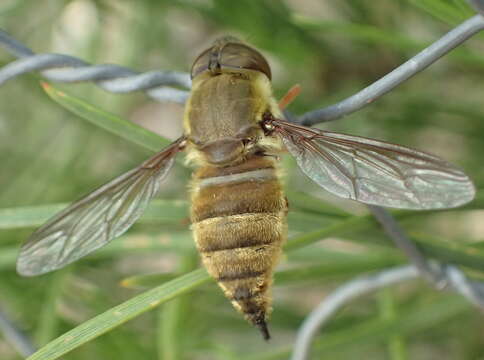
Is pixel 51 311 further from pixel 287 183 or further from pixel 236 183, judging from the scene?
pixel 287 183

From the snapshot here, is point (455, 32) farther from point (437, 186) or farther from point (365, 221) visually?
point (365, 221)

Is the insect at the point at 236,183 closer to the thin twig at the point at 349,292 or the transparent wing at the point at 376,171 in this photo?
the transparent wing at the point at 376,171

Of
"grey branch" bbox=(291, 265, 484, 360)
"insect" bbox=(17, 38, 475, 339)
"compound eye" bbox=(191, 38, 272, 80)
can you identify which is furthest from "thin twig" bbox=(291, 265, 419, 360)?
"compound eye" bbox=(191, 38, 272, 80)

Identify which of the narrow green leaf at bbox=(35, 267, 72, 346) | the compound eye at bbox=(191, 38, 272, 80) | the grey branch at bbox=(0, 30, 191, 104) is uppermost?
the compound eye at bbox=(191, 38, 272, 80)

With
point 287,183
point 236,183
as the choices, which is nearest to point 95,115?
point 236,183

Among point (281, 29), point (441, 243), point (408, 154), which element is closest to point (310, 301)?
point (281, 29)

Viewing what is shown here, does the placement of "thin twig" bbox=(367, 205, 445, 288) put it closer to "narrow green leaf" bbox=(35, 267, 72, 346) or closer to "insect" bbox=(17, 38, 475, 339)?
"insect" bbox=(17, 38, 475, 339)
